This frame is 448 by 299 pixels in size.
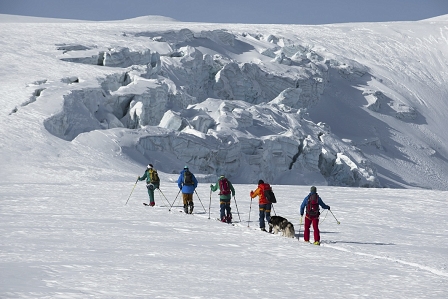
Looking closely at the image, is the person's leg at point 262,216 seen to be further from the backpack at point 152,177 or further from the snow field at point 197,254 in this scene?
the backpack at point 152,177

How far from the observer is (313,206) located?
12.3 meters

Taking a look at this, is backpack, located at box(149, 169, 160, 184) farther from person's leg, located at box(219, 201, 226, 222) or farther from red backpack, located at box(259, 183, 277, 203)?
red backpack, located at box(259, 183, 277, 203)

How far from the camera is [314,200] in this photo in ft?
40.4

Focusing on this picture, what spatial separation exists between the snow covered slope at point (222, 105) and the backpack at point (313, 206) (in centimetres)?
1683

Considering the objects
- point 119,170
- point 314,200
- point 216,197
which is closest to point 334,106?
point 119,170

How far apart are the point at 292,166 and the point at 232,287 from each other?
31399 mm

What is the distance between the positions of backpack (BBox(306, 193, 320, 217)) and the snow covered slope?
16.8 meters

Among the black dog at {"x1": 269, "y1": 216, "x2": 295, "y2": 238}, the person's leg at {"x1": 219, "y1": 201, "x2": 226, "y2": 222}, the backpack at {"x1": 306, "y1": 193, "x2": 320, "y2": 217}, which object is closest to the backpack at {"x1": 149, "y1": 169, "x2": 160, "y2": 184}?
the person's leg at {"x1": 219, "y1": 201, "x2": 226, "y2": 222}

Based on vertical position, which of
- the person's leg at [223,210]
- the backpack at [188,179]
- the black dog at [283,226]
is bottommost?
the black dog at [283,226]

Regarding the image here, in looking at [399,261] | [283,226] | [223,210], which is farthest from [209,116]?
[399,261]

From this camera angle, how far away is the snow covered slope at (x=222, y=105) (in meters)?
32.0

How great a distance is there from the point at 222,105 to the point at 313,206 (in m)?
27.4

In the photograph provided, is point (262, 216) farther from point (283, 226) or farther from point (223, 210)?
point (223, 210)

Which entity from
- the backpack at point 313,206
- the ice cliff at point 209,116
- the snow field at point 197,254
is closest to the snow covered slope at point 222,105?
the ice cliff at point 209,116
